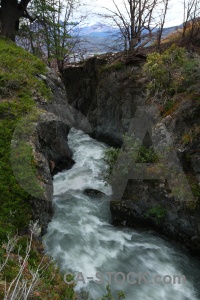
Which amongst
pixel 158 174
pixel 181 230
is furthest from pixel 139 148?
pixel 181 230

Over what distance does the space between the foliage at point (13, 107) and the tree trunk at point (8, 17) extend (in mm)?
918

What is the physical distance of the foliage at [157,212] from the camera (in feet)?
20.5

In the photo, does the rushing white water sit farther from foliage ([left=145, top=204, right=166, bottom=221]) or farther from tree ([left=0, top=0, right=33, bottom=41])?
tree ([left=0, top=0, right=33, bottom=41])

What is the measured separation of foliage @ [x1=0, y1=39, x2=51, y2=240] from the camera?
4.67m

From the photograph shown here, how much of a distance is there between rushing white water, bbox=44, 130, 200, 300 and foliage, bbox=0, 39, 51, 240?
1535mm

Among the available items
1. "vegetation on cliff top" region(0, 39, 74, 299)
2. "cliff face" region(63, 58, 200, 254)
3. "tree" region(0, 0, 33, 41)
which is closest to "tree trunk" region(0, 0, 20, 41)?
"tree" region(0, 0, 33, 41)

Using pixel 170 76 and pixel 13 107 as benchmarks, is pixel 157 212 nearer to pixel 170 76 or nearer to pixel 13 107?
pixel 170 76

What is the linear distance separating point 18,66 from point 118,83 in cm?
474

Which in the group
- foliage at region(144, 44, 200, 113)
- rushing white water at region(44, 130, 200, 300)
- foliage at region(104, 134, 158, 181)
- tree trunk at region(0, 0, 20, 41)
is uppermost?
tree trunk at region(0, 0, 20, 41)

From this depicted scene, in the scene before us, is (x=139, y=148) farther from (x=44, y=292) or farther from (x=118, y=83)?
(x=118, y=83)

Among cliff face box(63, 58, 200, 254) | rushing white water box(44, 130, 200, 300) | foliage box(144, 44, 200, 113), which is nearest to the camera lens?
rushing white water box(44, 130, 200, 300)

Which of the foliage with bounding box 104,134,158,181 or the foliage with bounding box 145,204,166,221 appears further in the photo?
the foliage with bounding box 104,134,158,181

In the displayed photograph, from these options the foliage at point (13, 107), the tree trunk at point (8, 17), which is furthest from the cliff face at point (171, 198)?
the tree trunk at point (8, 17)

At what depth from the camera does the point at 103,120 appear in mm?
12820
